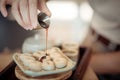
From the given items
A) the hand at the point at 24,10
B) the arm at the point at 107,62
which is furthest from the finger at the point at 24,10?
the arm at the point at 107,62

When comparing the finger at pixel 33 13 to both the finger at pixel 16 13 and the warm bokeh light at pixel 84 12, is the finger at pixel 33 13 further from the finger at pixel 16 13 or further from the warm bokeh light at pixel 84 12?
the warm bokeh light at pixel 84 12

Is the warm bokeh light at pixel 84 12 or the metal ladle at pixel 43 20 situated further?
the warm bokeh light at pixel 84 12

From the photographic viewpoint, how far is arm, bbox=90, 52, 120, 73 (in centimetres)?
102

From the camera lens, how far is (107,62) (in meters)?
1.08

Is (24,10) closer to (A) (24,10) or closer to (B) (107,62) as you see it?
(A) (24,10)

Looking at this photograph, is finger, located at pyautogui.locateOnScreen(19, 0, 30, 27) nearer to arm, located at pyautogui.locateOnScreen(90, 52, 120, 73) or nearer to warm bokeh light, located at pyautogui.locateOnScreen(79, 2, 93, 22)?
arm, located at pyautogui.locateOnScreen(90, 52, 120, 73)

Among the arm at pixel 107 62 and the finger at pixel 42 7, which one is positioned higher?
the finger at pixel 42 7

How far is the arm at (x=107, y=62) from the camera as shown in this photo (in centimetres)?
102

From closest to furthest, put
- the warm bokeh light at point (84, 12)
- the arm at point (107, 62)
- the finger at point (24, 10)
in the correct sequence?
the finger at point (24, 10), the arm at point (107, 62), the warm bokeh light at point (84, 12)

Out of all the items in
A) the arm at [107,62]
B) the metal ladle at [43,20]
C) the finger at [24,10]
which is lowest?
the arm at [107,62]

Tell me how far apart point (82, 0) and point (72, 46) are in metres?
1.30

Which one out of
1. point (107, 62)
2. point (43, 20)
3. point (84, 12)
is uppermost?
point (43, 20)

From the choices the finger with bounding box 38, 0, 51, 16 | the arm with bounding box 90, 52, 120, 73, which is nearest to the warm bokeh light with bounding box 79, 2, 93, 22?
the arm with bounding box 90, 52, 120, 73

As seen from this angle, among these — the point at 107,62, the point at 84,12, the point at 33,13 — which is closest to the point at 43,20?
the point at 33,13
